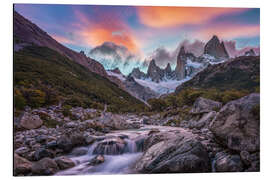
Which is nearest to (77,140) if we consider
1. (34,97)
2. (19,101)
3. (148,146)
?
(34,97)

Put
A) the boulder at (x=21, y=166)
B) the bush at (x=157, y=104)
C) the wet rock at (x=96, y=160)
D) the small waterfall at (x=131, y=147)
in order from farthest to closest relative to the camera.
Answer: the bush at (x=157, y=104) → the small waterfall at (x=131, y=147) → the wet rock at (x=96, y=160) → the boulder at (x=21, y=166)

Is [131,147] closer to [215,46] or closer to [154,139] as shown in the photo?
[154,139]

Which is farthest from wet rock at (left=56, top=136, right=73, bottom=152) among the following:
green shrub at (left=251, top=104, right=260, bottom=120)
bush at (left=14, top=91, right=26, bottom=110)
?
green shrub at (left=251, top=104, right=260, bottom=120)

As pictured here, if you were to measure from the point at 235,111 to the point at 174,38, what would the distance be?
3077mm

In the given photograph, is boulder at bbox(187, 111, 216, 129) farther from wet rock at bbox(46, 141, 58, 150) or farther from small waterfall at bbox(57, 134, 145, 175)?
wet rock at bbox(46, 141, 58, 150)

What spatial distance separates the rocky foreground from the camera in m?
4.04

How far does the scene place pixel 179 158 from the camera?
3.95m

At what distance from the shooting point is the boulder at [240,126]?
13.3ft

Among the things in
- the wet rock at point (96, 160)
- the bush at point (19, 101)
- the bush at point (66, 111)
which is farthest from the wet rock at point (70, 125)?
the wet rock at point (96, 160)

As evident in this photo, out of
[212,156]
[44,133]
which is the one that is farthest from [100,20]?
[212,156]

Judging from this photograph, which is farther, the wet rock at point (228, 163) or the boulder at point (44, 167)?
the boulder at point (44, 167)

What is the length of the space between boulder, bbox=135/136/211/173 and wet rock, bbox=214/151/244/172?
250 mm

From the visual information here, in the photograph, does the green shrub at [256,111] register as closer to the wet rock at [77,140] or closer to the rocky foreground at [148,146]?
the rocky foreground at [148,146]

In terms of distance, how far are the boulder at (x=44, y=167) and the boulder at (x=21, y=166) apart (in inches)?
8.2
